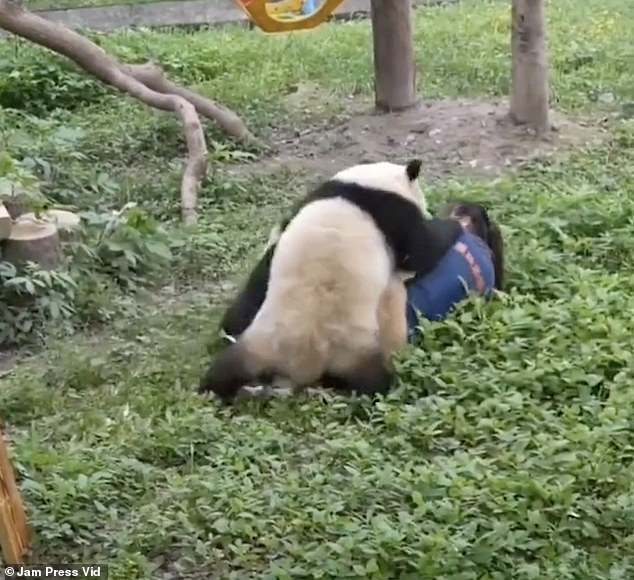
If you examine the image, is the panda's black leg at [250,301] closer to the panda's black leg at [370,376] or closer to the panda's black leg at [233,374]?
the panda's black leg at [233,374]

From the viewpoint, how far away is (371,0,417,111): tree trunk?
25.1 feet

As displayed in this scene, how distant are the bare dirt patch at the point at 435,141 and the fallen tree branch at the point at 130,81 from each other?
0.38m

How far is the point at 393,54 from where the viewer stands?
771cm

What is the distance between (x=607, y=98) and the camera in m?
7.99

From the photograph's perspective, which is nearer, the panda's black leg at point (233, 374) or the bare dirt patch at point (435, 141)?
the panda's black leg at point (233, 374)

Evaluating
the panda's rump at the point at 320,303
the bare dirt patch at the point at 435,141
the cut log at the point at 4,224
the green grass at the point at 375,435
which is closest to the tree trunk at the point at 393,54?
the bare dirt patch at the point at 435,141

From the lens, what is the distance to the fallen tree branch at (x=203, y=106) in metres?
7.43

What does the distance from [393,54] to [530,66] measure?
979 millimetres

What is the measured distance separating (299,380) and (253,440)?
418 mm

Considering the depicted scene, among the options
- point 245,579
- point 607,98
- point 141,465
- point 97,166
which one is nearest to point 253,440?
point 141,465

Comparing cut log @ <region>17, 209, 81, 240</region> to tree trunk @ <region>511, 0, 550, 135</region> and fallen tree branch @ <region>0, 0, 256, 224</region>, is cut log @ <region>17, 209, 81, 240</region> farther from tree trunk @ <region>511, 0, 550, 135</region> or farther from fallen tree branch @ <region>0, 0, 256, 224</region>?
tree trunk @ <region>511, 0, 550, 135</region>

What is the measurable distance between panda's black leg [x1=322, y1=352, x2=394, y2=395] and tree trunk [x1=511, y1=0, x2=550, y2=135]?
329cm

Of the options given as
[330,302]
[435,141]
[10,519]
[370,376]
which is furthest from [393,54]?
[10,519]

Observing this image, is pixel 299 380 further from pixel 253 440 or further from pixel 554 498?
pixel 554 498
